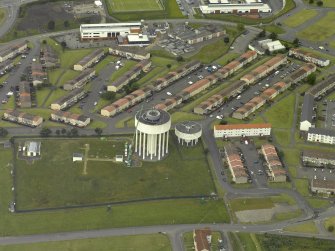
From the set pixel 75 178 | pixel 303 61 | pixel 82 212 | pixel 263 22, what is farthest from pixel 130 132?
pixel 263 22

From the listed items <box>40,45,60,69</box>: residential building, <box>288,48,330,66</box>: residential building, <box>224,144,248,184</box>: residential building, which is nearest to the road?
<box>224,144,248,184</box>: residential building

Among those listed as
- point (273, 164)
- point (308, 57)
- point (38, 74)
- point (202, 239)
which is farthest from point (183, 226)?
point (308, 57)

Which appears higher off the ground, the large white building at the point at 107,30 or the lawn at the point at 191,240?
the large white building at the point at 107,30

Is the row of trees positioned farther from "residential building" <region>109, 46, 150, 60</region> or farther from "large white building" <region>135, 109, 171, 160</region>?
"residential building" <region>109, 46, 150, 60</region>

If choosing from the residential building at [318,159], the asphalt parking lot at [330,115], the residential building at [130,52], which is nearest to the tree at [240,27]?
the residential building at [130,52]

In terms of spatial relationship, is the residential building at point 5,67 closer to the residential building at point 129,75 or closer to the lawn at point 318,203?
the residential building at point 129,75

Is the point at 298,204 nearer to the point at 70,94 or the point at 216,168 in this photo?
the point at 216,168
